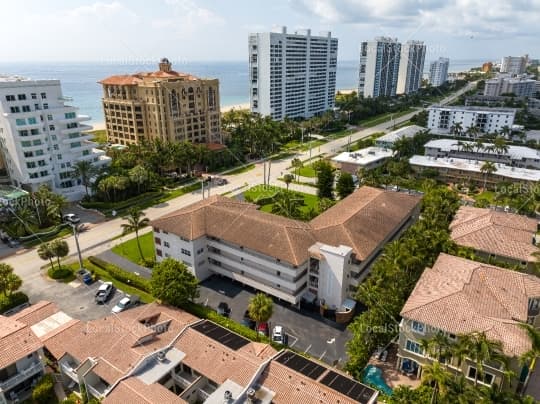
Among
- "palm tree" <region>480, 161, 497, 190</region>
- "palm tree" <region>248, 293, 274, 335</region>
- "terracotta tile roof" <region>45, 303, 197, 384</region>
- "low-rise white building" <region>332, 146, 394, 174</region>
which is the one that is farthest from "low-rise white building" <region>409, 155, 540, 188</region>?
"terracotta tile roof" <region>45, 303, 197, 384</region>

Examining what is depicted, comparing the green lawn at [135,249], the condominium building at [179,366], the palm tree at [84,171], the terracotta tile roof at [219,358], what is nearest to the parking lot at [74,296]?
the condominium building at [179,366]

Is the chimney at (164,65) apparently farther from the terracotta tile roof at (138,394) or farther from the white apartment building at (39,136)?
the terracotta tile roof at (138,394)

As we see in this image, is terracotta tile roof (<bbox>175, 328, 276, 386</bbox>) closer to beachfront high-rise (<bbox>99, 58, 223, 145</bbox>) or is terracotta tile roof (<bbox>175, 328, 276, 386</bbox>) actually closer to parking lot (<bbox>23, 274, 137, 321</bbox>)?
parking lot (<bbox>23, 274, 137, 321</bbox>)

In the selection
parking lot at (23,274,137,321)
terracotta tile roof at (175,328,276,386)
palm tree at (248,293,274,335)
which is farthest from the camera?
parking lot at (23,274,137,321)

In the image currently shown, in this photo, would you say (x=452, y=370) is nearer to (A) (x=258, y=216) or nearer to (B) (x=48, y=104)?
(A) (x=258, y=216)

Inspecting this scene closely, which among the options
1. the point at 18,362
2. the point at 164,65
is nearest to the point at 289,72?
the point at 164,65

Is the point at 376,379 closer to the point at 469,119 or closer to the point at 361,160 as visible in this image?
the point at 361,160
